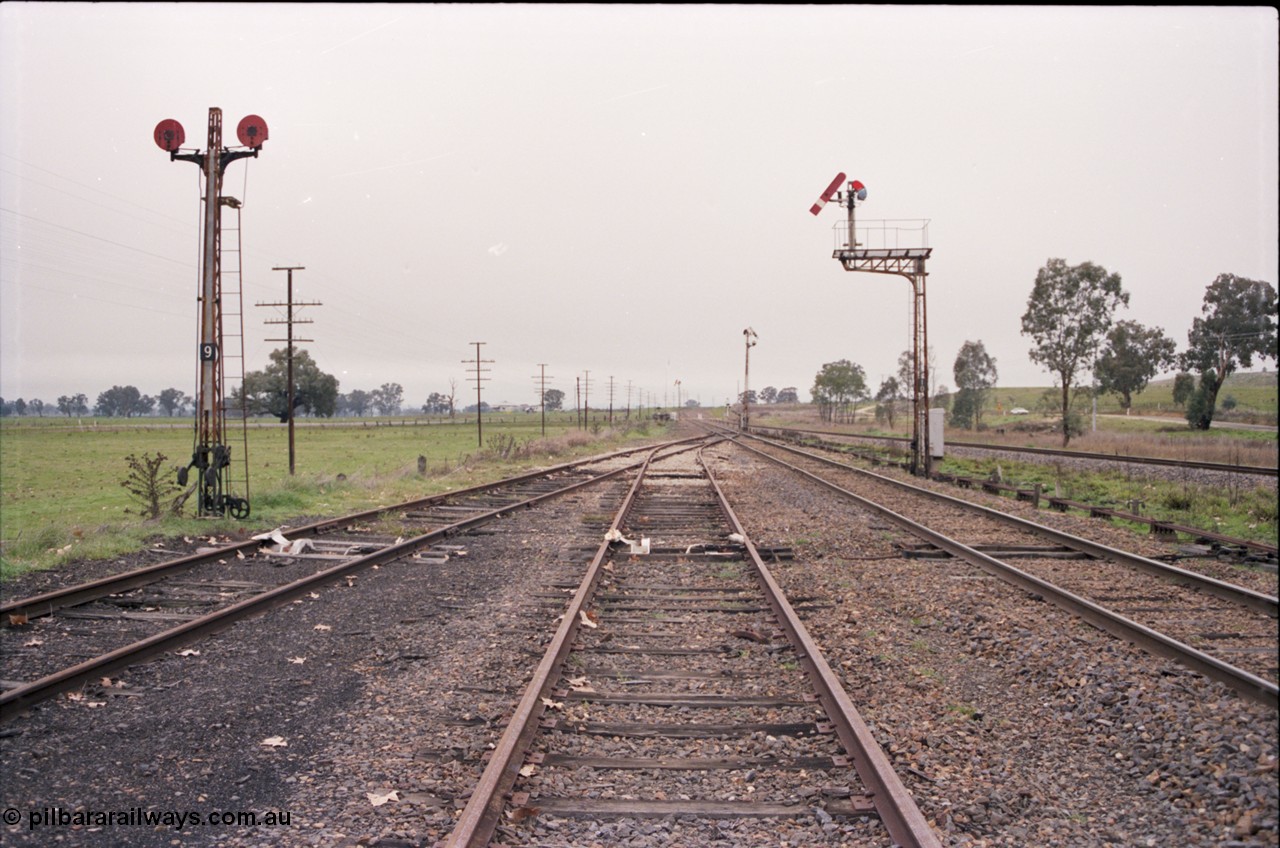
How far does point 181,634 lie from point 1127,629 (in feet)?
23.2

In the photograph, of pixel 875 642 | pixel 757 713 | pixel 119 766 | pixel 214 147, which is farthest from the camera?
pixel 214 147

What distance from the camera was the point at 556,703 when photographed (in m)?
4.58

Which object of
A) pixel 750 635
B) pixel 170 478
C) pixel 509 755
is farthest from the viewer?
pixel 170 478

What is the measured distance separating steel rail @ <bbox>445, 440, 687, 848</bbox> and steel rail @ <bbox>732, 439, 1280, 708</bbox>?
8.65ft

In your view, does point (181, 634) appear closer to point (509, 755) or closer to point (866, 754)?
point (509, 755)

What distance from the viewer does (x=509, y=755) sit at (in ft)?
12.2

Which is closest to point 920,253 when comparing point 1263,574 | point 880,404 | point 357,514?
point 1263,574

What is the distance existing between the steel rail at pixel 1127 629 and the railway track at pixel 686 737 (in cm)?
171

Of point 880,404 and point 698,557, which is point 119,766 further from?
point 880,404

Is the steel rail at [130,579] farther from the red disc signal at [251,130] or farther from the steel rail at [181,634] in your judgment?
the red disc signal at [251,130]

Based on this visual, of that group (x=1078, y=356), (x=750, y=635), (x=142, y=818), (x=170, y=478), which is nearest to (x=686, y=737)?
(x=750, y=635)

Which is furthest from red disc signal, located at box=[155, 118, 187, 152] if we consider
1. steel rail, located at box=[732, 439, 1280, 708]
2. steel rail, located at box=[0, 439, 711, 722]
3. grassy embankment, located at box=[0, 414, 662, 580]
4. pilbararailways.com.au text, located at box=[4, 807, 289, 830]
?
steel rail, located at box=[732, 439, 1280, 708]

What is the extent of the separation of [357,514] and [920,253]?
14.5 m

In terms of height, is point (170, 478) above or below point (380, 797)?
above
